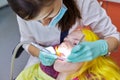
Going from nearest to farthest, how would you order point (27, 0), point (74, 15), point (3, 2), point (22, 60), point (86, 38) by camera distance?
point (27, 0)
point (86, 38)
point (74, 15)
point (22, 60)
point (3, 2)

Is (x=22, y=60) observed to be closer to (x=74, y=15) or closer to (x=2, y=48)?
(x=2, y=48)

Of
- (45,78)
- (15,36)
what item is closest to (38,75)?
(45,78)

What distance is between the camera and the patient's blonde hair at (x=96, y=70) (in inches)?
42.7

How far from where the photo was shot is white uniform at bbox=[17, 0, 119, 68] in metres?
1.28

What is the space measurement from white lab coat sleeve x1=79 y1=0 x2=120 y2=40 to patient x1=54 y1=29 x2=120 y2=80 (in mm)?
179

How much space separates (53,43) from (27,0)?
0.47 m

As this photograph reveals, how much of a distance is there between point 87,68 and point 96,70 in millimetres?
45

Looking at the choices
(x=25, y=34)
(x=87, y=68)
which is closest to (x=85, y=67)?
(x=87, y=68)

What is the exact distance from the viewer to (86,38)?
1107 millimetres

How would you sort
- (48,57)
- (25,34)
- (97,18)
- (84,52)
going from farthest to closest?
(25,34) → (97,18) → (48,57) → (84,52)

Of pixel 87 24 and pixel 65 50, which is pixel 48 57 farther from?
pixel 87 24

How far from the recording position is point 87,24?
133 cm

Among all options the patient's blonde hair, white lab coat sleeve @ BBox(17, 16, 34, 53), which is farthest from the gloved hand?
white lab coat sleeve @ BBox(17, 16, 34, 53)

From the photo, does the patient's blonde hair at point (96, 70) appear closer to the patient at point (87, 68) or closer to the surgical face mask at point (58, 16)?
the patient at point (87, 68)
